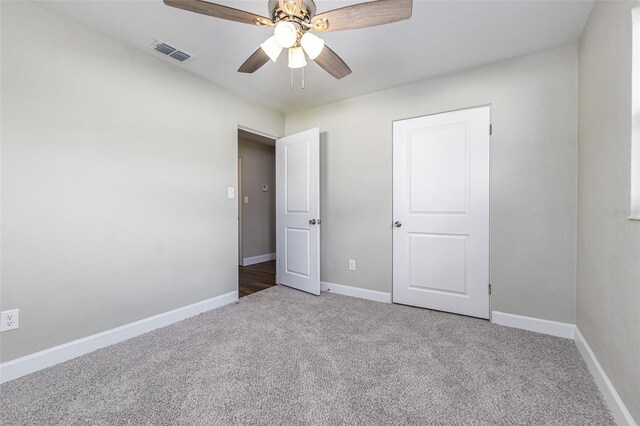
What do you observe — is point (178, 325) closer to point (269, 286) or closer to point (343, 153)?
point (269, 286)

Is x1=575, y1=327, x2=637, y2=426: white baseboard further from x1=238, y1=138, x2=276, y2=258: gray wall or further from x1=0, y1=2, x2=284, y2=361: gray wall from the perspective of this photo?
x1=238, y1=138, x2=276, y2=258: gray wall

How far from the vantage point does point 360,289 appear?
324 centimetres

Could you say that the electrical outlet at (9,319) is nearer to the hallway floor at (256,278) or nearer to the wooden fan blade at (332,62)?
the hallway floor at (256,278)

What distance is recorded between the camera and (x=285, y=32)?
4.50ft

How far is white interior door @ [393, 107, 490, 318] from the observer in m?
2.56

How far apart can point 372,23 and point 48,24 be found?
7.05ft

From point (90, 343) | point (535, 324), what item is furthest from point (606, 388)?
point (90, 343)

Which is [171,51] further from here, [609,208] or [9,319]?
[609,208]

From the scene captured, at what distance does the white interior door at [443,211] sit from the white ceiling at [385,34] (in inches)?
21.7

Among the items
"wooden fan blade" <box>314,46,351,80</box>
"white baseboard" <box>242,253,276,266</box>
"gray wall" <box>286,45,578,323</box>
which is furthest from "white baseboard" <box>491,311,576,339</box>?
"white baseboard" <box>242,253,276,266</box>

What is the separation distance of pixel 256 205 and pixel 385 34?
4.05 m

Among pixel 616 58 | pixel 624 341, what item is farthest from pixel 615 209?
pixel 616 58

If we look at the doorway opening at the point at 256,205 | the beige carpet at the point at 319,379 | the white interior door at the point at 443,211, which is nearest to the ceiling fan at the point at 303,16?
the white interior door at the point at 443,211

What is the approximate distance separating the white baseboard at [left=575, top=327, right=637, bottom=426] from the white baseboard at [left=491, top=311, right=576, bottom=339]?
0.68 ft
